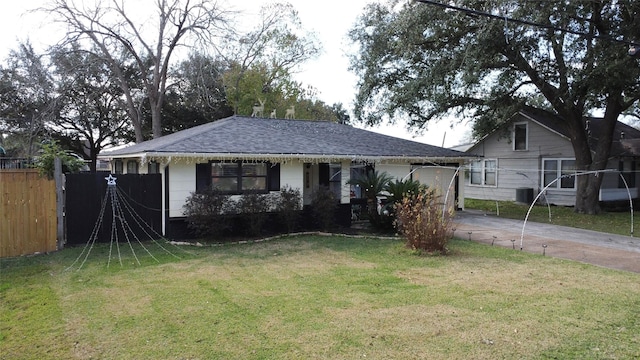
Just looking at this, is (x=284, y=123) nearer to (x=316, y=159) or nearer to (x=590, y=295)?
(x=316, y=159)

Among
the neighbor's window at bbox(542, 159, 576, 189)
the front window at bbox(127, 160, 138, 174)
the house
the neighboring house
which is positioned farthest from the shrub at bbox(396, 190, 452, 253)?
the neighbor's window at bbox(542, 159, 576, 189)

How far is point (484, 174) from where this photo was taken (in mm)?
23547

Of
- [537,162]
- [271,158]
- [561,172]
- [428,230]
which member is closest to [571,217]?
[561,172]

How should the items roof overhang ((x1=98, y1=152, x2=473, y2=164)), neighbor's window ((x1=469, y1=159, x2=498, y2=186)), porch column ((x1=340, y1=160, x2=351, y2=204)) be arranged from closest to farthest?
roof overhang ((x1=98, y1=152, x2=473, y2=164))
porch column ((x1=340, y1=160, x2=351, y2=204))
neighbor's window ((x1=469, y1=159, x2=498, y2=186))

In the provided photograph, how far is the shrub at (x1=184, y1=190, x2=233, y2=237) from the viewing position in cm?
1028

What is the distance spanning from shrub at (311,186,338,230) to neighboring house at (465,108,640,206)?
10.3 meters

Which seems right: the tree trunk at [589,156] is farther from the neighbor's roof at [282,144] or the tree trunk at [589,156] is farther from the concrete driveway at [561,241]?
the neighbor's roof at [282,144]

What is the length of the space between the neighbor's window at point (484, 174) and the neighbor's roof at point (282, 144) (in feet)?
26.2

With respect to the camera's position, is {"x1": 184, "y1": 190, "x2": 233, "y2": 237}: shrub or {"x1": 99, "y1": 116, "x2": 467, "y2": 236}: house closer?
{"x1": 184, "y1": 190, "x2": 233, "y2": 237}: shrub

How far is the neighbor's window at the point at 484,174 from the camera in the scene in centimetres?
2311

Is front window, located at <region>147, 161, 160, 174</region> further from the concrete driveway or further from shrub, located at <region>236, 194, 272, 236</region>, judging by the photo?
the concrete driveway

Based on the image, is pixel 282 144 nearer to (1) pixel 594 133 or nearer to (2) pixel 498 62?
(2) pixel 498 62

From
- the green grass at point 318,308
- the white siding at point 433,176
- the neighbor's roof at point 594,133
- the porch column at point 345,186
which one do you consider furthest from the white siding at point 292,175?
the neighbor's roof at point 594,133

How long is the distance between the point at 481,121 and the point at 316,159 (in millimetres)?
8506
